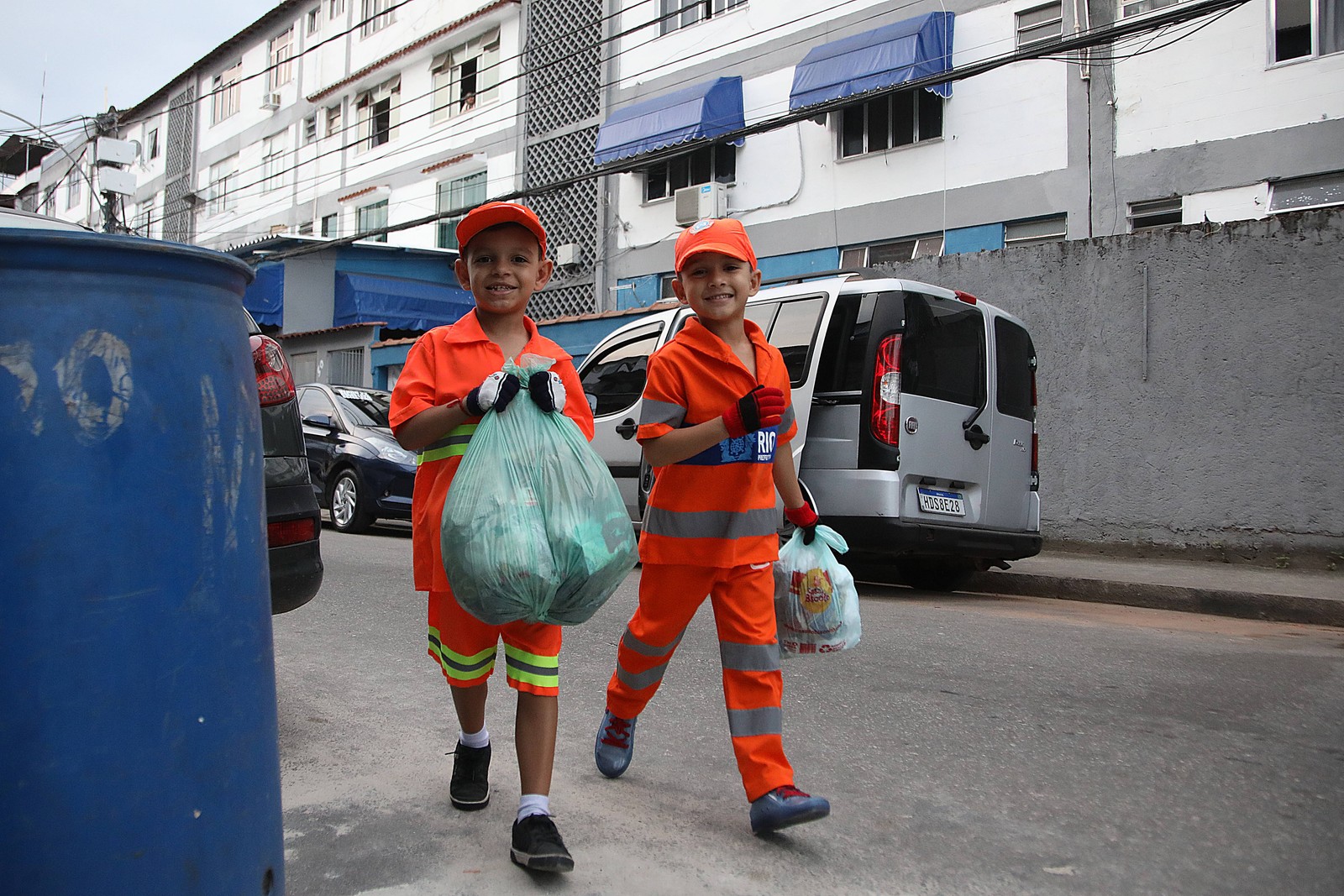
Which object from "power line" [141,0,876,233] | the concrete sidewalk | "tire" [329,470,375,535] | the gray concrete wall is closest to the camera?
the concrete sidewalk

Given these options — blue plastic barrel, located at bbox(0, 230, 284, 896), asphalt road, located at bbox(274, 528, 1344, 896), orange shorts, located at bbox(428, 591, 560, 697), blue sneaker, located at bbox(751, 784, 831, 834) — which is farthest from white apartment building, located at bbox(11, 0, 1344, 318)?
blue plastic barrel, located at bbox(0, 230, 284, 896)

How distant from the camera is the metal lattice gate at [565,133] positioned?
20.2 m

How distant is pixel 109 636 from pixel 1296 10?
1393cm

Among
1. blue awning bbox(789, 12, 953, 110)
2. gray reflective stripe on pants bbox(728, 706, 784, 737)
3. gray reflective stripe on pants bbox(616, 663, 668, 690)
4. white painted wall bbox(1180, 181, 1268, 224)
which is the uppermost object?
blue awning bbox(789, 12, 953, 110)

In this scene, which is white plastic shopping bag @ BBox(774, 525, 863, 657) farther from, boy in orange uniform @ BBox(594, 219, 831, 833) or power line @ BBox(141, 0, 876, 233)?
power line @ BBox(141, 0, 876, 233)

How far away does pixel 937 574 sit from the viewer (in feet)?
25.3

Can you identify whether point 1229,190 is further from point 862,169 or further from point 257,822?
point 257,822

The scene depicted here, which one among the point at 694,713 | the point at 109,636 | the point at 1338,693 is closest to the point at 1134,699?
the point at 1338,693

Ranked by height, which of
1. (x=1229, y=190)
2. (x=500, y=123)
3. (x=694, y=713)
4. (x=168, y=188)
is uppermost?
(x=168, y=188)

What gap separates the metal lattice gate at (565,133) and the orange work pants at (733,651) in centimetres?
1730

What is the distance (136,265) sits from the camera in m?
1.61

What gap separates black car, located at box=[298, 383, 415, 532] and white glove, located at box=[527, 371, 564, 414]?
307 inches

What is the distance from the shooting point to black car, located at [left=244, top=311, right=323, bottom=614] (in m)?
3.42

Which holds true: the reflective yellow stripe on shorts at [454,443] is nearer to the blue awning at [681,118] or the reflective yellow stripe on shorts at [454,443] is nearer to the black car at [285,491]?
the black car at [285,491]
